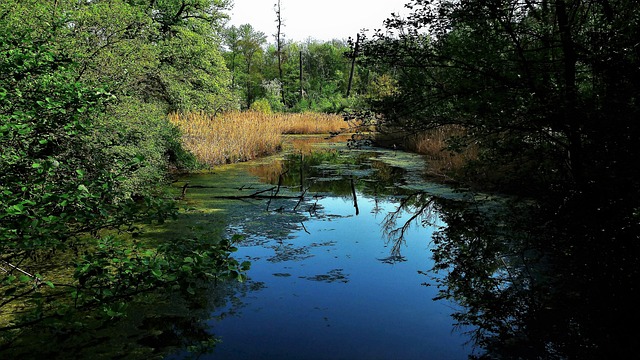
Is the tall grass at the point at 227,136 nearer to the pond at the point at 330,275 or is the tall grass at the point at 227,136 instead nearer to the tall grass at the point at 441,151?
the pond at the point at 330,275

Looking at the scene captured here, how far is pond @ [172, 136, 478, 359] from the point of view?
2934mm

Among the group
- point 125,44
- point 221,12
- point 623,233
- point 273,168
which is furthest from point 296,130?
point 623,233

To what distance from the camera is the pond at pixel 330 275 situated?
9.62ft

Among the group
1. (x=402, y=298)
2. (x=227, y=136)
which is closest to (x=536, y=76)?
(x=402, y=298)

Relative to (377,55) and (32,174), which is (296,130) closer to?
(377,55)

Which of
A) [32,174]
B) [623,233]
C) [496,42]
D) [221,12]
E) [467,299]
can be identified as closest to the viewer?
[32,174]

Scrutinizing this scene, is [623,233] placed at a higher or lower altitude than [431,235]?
higher

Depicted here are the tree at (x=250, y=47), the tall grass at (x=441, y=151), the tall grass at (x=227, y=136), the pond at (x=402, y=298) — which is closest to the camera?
the pond at (x=402, y=298)

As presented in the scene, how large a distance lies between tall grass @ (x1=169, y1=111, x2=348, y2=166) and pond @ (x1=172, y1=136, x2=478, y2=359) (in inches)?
77.6

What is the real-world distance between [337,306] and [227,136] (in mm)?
8815

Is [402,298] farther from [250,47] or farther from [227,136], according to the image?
[250,47]

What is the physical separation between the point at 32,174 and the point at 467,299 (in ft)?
10.7

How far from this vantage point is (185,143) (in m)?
10.1

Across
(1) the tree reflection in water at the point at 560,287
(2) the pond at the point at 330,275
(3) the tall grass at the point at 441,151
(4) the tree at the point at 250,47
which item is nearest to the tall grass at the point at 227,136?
(2) the pond at the point at 330,275
